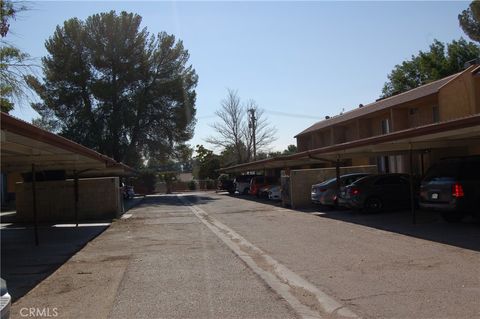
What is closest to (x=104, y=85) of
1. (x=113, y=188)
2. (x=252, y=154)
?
(x=113, y=188)

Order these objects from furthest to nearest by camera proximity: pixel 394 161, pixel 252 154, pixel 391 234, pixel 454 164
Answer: pixel 252 154
pixel 394 161
pixel 454 164
pixel 391 234

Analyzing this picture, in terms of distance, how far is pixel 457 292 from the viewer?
780cm

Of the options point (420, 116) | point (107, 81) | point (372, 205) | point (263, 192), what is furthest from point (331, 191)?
point (107, 81)

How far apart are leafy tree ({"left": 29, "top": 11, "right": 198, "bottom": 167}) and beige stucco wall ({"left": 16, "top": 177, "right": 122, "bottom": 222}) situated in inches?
1032

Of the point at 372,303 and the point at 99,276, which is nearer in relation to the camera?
the point at 372,303

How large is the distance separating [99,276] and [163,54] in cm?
4609

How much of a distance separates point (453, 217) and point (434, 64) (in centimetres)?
3381

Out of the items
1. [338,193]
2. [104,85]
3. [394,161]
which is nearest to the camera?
[338,193]

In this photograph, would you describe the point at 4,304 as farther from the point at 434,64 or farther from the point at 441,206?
the point at 434,64

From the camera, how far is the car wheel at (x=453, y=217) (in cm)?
1633

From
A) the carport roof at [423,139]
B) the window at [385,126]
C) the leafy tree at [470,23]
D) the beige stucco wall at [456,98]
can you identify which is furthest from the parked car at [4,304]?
the leafy tree at [470,23]

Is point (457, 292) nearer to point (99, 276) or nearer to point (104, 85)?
point (99, 276)

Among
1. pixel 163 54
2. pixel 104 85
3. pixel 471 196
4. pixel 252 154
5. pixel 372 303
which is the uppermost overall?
pixel 163 54

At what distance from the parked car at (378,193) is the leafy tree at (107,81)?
34528mm
